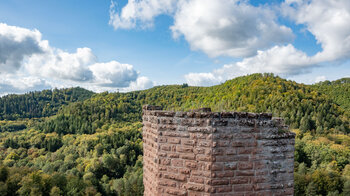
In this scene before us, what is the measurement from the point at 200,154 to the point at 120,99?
137 meters

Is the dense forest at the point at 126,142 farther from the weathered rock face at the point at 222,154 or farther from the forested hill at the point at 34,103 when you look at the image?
the weathered rock face at the point at 222,154

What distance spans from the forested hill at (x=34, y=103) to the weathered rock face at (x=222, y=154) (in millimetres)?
168848

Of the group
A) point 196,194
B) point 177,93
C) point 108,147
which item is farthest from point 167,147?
point 177,93

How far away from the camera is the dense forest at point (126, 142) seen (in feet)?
112

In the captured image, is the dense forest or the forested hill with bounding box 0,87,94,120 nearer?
the dense forest

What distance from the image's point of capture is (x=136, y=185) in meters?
40.1

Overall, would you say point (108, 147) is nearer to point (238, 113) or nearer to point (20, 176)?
point (20, 176)

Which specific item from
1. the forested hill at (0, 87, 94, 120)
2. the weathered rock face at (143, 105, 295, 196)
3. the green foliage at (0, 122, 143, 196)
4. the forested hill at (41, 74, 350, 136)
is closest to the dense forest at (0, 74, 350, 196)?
the forested hill at (41, 74, 350, 136)

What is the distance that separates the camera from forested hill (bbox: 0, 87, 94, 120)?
140 meters

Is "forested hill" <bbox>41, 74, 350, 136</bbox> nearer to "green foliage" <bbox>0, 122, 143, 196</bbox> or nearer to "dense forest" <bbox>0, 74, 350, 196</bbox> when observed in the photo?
"dense forest" <bbox>0, 74, 350, 196</bbox>

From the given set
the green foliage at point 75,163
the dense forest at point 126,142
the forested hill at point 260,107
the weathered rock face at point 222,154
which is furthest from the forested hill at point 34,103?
the weathered rock face at point 222,154

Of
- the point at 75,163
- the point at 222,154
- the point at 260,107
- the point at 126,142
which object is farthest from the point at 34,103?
the point at 222,154

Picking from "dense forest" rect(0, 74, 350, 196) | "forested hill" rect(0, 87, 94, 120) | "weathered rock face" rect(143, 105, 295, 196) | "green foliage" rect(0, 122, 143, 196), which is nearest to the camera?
"weathered rock face" rect(143, 105, 295, 196)

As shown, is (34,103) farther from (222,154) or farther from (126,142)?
(222,154)
